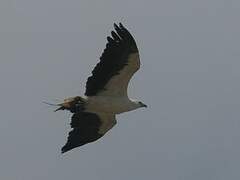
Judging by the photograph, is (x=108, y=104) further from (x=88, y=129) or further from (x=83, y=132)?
(x=83, y=132)

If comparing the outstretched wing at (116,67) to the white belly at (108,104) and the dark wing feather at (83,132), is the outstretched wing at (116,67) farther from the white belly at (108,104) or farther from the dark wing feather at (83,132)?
the dark wing feather at (83,132)

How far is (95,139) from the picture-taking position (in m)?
43.3

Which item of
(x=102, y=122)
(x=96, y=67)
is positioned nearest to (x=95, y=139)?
(x=102, y=122)

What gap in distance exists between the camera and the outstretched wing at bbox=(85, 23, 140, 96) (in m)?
40.6

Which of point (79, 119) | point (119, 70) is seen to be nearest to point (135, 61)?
point (119, 70)

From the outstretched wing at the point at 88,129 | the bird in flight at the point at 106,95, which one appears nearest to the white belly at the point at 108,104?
the bird in flight at the point at 106,95

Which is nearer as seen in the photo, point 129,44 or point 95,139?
point 129,44

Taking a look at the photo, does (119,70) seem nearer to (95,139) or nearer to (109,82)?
(109,82)

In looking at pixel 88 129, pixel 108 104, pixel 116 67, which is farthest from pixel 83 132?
pixel 116 67

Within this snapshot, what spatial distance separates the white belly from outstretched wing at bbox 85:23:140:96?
0.19m

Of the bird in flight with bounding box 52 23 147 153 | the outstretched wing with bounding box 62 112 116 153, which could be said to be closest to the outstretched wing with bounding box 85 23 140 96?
the bird in flight with bounding box 52 23 147 153

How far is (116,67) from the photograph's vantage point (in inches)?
1620

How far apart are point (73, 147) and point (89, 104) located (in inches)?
86.5

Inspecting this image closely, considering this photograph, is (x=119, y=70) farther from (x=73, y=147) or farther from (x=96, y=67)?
(x=73, y=147)
